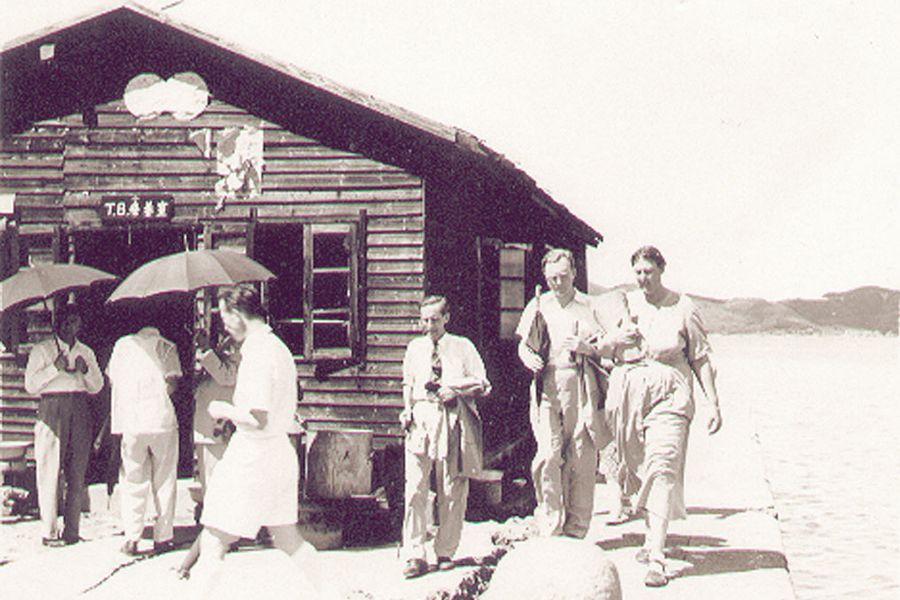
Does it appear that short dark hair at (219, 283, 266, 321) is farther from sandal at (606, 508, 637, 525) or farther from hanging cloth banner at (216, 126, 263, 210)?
hanging cloth banner at (216, 126, 263, 210)

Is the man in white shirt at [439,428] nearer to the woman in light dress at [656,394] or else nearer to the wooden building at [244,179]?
the woman in light dress at [656,394]

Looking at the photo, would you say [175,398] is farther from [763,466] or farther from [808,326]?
[808,326]

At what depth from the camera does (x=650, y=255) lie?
6.47m

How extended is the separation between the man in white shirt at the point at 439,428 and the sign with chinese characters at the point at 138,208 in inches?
170

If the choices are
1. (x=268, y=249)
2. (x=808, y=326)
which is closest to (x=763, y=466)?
(x=268, y=249)

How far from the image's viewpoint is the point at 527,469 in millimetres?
11578

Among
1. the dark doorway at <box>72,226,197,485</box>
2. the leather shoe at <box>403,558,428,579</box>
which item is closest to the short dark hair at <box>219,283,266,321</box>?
the leather shoe at <box>403,558,428,579</box>

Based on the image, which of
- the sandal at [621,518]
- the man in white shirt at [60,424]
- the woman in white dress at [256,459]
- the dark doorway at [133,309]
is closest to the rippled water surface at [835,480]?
the sandal at [621,518]

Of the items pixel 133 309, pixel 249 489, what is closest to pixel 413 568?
pixel 249 489

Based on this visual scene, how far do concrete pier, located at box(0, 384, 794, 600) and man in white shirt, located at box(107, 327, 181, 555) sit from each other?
0.28m

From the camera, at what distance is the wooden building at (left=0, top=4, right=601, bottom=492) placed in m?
9.31

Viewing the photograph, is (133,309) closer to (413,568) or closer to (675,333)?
(413,568)

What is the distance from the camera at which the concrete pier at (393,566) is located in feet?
19.9

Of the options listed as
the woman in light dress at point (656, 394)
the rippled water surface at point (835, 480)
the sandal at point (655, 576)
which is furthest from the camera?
the rippled water surface at point (835, 480)
